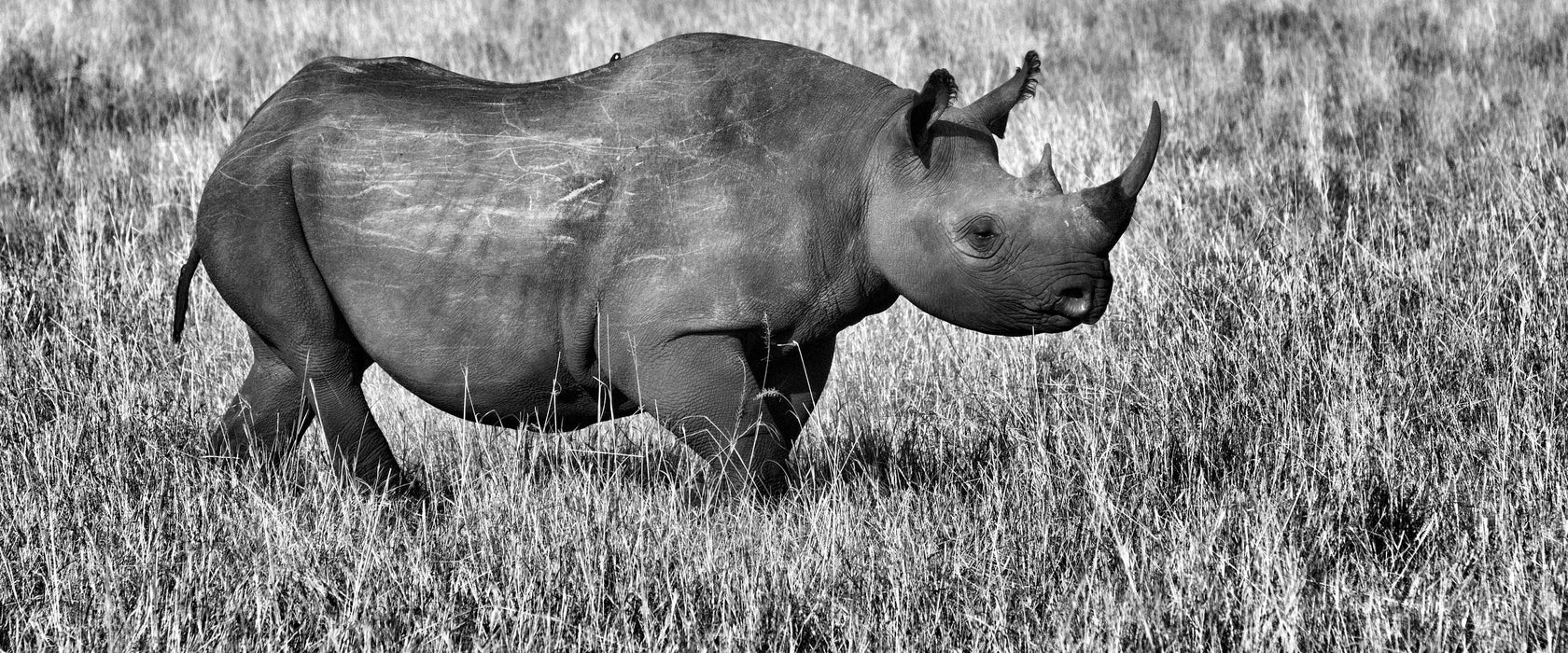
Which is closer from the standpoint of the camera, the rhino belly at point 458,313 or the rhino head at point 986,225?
the rhino head at point 986,225

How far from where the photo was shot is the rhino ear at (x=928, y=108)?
4.27 m

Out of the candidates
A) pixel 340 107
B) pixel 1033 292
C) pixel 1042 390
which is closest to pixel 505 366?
pixel 340 107

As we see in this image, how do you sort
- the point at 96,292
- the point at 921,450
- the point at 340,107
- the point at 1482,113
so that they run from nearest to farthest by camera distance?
the point at 340,107 < the point at 921,450 < the point at 96,292 < the point at 1482,113

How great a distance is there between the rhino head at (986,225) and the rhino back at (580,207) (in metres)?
0.15

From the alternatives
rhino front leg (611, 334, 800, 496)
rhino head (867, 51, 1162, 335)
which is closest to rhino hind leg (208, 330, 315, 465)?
rhino front leg (611, 334, 800, 496)

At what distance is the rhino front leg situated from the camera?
4.38m

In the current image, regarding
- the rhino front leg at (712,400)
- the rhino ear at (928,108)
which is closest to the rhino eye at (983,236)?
the rhino ear at (928,108)

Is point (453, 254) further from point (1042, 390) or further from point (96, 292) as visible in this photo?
point (96, 292)

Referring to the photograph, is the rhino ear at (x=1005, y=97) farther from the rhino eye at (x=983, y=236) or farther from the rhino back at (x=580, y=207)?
the rhino eye at (x=983, y=236)

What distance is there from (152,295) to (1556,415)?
5.39 metres

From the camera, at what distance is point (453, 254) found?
14.5 ft

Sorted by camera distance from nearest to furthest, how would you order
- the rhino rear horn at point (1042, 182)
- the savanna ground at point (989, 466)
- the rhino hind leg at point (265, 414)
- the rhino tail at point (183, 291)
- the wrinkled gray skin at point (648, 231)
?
the savanna ground at point (989, 466), the rhino rear horn at point (1042, 182), the wrinkled gray skin at point (648, 231), the rhino tail at point (183, 291), the rhino hind leg at point (265, 414)

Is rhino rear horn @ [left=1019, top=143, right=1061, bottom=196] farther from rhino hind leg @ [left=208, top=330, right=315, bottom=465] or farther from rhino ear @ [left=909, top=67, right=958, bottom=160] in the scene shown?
rhino hind leg @ [left=208, top=330, right=315, bottom=465]

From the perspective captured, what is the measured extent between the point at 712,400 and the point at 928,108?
97 cm
